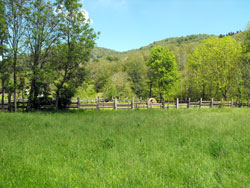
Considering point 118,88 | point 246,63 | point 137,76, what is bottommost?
point 118,88

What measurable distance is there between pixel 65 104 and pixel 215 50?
102 ft

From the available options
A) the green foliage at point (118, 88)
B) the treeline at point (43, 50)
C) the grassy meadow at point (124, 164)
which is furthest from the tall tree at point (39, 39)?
the green foliage at point (118, 88)

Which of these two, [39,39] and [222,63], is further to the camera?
[222,63]

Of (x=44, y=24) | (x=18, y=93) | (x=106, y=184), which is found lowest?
(x=106, y=184)

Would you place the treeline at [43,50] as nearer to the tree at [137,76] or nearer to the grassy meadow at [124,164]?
the grassy meadow at [124,164]

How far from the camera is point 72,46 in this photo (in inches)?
786

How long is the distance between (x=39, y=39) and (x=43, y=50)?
1.34 metres

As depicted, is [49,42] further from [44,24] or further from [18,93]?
[18,93]

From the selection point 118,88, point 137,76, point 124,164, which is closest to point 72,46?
point 124,164

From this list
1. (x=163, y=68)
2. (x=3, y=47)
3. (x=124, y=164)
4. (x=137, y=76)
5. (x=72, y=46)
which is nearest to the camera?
(x=124, y=164)

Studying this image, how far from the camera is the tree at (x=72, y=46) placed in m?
19.5

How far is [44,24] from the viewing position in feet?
63.4

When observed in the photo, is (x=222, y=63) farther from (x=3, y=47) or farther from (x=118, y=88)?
(x=3, y=47)

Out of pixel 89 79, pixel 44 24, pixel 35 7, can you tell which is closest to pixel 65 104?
pixel 89 79
